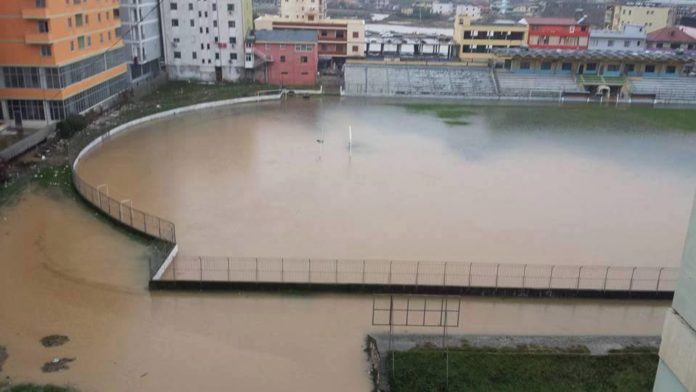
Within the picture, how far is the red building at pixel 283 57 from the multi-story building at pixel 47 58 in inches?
367

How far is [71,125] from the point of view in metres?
20.1

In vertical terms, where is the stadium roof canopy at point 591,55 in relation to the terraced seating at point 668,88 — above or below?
above

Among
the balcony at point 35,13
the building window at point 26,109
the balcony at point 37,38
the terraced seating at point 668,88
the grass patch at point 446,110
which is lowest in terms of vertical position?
the grass patch at point 446,110

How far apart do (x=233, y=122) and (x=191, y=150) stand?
443 cm

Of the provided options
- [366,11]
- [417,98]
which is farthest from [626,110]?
[366,11]

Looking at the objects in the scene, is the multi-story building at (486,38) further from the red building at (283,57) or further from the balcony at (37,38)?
the balcony at (37,38)

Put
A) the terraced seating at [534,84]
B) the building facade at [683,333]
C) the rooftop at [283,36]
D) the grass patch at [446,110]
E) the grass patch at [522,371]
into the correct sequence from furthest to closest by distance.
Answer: the terraced seating at [534,84] → the rooftop at [283,36] → the grass patch at [446,110] → the grass patch at [522,371] → the building facade at [683,333]

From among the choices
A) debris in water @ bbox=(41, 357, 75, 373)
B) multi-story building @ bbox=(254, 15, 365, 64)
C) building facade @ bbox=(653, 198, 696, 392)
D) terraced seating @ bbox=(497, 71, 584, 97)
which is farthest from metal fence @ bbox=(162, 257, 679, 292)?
multi-story building @ bbox=(254, 15, 365, 64)

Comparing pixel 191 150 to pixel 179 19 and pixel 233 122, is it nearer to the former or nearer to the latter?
pixel 233 122

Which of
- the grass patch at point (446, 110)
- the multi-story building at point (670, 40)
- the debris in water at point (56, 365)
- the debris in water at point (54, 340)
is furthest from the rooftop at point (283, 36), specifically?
the debris in water at point (56, 365)

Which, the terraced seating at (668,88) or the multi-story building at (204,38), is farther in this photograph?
the terraced seating at (668,88)

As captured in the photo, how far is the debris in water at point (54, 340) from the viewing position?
30.0 ft

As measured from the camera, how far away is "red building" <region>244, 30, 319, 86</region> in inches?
1222

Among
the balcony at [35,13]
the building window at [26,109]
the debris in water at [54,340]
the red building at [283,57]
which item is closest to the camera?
the debris in water at [54,340]
